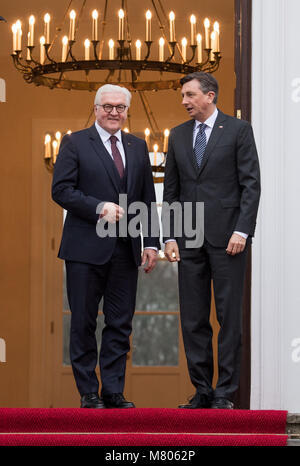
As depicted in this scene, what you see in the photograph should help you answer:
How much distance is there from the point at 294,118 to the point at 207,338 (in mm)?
1051

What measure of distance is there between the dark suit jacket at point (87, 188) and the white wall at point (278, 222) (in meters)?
0.54

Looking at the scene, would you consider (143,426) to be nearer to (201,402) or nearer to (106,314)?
(201,402)

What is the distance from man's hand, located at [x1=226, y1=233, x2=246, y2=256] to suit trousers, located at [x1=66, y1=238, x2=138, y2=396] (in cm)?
45

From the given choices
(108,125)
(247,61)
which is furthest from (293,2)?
(108,125)

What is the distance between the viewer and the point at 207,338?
14.2 ft

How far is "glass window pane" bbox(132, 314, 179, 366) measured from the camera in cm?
857

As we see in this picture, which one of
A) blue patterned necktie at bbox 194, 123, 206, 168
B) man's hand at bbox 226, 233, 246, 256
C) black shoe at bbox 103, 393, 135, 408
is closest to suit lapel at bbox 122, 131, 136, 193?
blue patterned necktie at bbox 194, 123, 206, 168

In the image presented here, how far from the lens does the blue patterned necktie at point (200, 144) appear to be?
14.1 ft

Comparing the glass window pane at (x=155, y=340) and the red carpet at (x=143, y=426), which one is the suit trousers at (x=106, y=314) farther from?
the glass window pane at (x=155, y=340)

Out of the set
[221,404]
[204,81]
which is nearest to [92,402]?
[221,404]

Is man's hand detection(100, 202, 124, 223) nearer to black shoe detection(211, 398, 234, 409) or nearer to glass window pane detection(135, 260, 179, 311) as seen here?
black shoe detection(211, 398, 234, 409)

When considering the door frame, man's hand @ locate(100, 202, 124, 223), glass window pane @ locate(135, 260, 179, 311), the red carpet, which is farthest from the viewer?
glass window pane @ locate(135, 260, 179, 311)

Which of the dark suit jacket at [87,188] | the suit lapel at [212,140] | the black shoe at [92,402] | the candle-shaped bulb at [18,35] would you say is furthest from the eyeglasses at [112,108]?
the candle-shaped bulb at [18,35]

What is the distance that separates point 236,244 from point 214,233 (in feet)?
0.42
